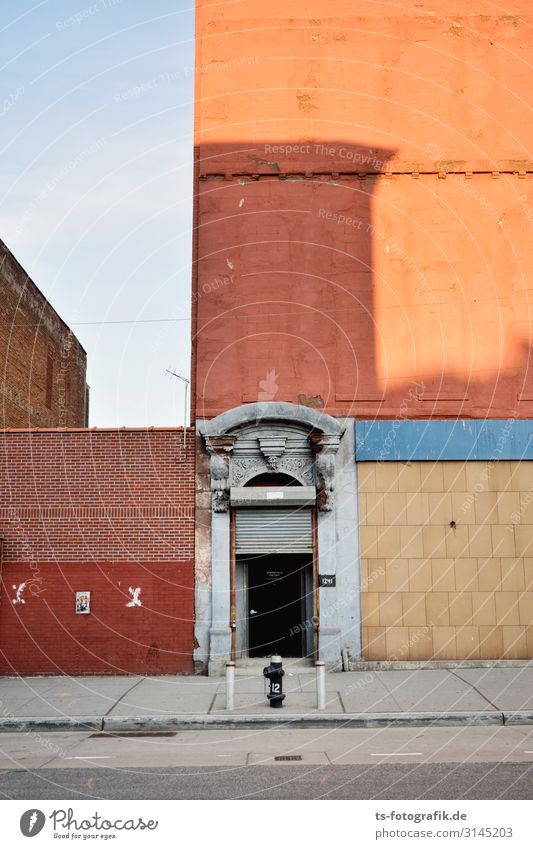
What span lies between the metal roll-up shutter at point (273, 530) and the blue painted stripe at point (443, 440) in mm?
1865

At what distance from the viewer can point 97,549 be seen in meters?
17.4

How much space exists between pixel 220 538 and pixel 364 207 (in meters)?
8.20

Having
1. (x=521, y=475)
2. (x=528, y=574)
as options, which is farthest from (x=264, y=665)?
(x=521, y=475)

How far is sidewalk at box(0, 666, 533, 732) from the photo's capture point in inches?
491

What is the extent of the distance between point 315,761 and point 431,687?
5696 mm

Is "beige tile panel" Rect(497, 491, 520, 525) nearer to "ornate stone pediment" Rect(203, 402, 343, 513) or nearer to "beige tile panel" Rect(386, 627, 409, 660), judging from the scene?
"beige tile panel" Rect(386, 627, 409, 660)

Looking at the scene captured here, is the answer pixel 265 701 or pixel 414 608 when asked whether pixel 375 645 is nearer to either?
pixel 414 608

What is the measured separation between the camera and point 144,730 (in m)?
12.5

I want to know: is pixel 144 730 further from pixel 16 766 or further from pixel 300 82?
pixel 300 82

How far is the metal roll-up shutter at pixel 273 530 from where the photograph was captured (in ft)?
57.4

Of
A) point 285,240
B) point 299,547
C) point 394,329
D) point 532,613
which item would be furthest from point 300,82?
point 532,613

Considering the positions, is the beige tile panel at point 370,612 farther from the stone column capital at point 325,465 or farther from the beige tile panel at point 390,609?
the stone column capital at point 325,465

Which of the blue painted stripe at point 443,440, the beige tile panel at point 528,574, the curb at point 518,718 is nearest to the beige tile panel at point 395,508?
the blue painted stripe at point 443,440

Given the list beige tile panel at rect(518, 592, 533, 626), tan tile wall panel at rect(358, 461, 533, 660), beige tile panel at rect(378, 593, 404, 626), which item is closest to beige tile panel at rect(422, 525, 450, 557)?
tan tile wall panel at rect(358, 461, 533, 660)
